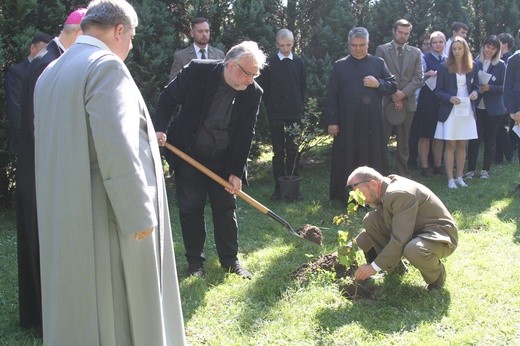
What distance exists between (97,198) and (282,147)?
563cm

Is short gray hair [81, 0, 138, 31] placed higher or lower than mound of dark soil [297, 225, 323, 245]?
higher

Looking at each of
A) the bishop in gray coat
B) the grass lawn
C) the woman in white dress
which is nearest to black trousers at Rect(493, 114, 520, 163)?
the woman in white dress

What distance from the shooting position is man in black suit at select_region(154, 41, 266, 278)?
193 inches

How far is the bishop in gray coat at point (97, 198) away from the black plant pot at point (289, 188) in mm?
5075

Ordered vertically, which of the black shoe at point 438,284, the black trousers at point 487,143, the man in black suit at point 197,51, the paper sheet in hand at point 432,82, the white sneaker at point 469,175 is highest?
the man in black suit at point 197,51

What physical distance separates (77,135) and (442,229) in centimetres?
306

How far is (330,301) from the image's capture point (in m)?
4.62

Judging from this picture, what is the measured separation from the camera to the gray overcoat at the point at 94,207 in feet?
8.79

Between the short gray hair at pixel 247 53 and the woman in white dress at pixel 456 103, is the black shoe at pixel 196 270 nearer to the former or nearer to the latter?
the short gray hair at pixel 247 53

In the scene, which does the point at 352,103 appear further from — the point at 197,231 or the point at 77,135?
the point at 77,135

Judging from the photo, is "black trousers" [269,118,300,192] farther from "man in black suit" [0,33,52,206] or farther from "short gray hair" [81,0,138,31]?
"short gray hair" [81,0,138,31]

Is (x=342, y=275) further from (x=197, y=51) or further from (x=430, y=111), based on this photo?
(x=430, y=111)

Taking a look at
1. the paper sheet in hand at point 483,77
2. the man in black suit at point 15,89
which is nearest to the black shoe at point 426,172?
the paper sheet in hand at point 483,77

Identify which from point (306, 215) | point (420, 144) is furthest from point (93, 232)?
point (420, 144)
